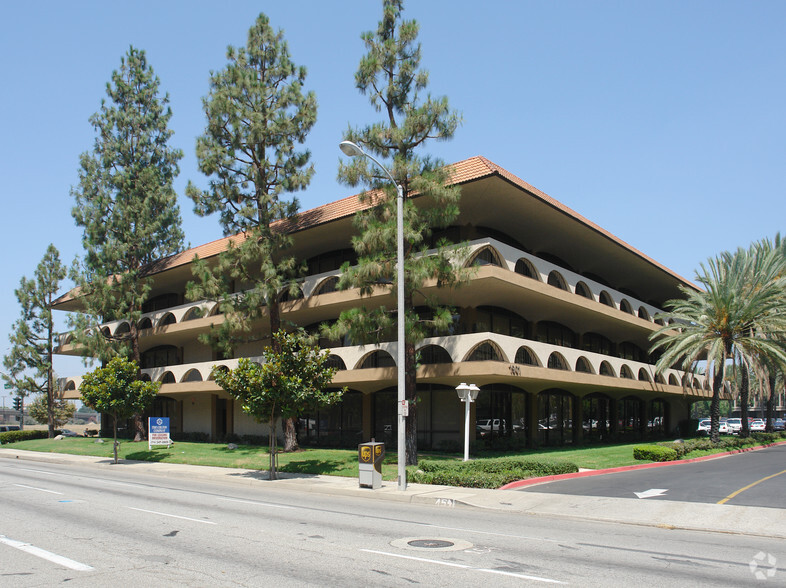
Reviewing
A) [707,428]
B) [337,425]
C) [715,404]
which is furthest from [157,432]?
[707,428]

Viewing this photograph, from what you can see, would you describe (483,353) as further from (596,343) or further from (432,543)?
(432,543)

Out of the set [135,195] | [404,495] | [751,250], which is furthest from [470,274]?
[135,195]

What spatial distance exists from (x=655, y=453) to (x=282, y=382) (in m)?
15.7

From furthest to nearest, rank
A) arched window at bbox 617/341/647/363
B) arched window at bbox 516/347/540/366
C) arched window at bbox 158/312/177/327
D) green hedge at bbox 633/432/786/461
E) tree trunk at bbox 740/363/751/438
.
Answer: arched window at bbox 617/341/647/363
arched window at bbox 158/312/177/327
tree trunk at bbox 740/363/751/438
arched window at bbox 516/347/540/366
green hedge at bbox 633/432/786/461

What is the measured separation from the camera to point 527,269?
98.4ft

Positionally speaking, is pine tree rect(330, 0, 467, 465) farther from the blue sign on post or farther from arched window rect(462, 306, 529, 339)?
the blue sign on post

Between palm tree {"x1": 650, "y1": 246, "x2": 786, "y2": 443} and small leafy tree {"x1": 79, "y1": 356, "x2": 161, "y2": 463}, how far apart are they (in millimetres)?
27764

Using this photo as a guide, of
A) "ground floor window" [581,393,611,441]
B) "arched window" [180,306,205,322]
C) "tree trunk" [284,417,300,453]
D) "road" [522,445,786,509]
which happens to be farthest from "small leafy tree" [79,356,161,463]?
"ground floor window" [581,393,611,441]

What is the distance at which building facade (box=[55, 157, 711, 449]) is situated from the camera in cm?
2664

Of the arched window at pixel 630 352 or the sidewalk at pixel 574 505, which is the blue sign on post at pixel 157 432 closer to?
the sidewalk at pixel 574 505

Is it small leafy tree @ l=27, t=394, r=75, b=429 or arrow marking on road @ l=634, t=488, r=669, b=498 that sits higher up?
arrow marking on road @ l=634, t=488, r=669, b=498

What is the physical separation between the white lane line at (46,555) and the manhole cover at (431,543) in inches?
184

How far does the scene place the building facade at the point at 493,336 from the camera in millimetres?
26641

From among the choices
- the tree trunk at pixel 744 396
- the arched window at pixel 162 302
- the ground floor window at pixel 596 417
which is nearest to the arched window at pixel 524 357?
the ground floor window at pixel 596 417
